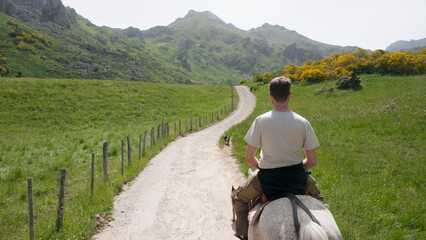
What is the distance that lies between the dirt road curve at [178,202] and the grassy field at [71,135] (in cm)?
79

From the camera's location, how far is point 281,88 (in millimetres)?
3219

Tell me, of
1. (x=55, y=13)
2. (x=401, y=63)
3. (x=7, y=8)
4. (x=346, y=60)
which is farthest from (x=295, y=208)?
(x=55, y=13)

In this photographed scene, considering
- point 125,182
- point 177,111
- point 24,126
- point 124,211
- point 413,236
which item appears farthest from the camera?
point 177,111

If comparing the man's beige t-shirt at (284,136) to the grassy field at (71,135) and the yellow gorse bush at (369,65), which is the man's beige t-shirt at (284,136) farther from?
the yellow gorse bush at (369,65)

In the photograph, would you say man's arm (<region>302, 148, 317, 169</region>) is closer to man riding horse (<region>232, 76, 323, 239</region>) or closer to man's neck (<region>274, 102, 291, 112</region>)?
man riding horse (<region>232, 76, 323, 239</region>)

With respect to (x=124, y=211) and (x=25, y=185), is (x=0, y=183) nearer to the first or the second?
(x=25, y=185)

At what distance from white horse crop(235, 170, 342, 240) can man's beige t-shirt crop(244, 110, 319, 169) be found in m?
0.59

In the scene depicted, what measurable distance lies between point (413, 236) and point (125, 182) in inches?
405

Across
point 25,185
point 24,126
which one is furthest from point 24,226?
point 24,126

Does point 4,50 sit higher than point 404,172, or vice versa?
point 4,50

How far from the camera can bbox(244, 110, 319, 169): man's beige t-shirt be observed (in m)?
3.30

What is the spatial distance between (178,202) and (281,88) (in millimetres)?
6585

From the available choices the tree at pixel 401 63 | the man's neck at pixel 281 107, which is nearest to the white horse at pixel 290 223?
the man's neck at pixel 281 107

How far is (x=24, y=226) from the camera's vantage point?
7.03 metres
